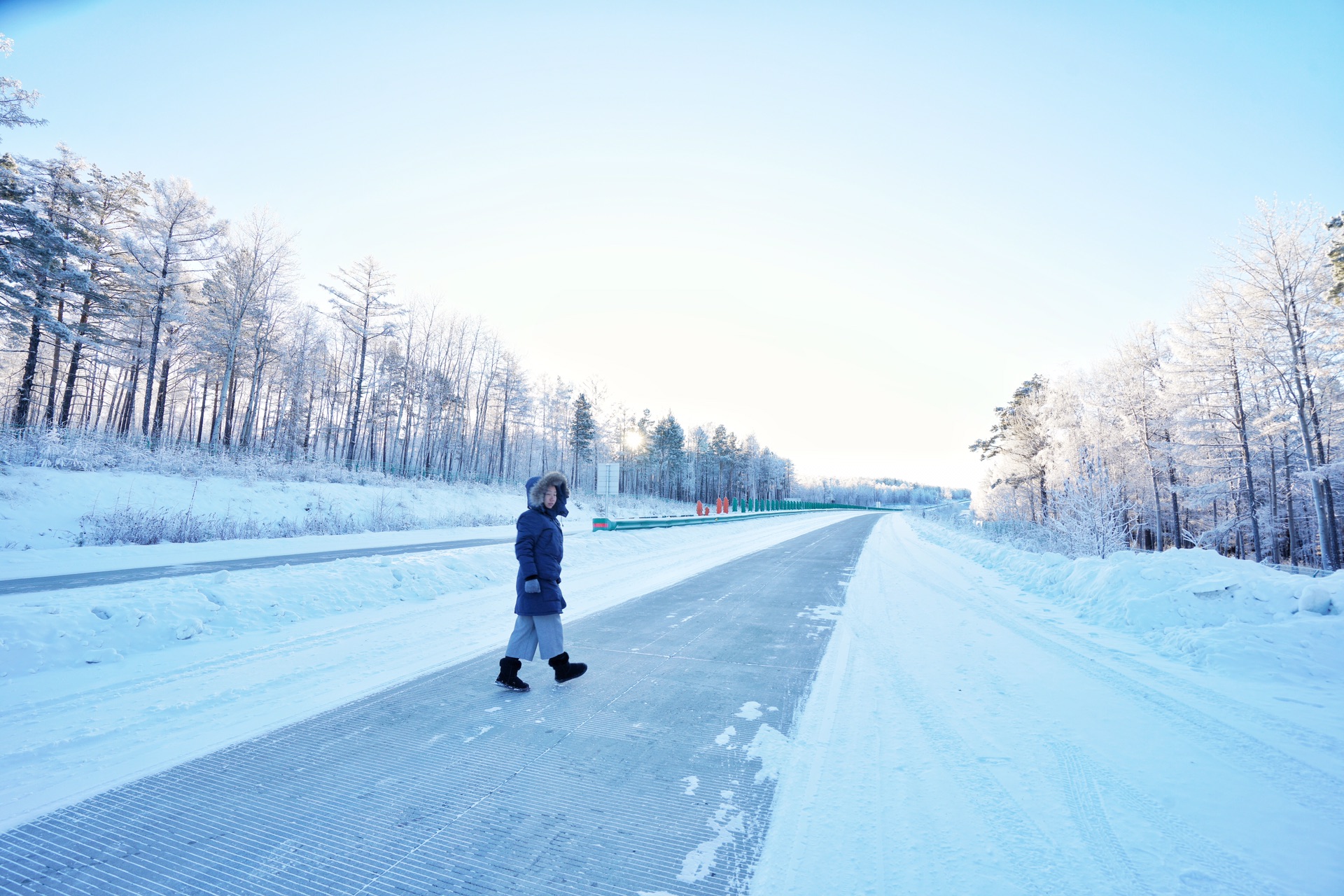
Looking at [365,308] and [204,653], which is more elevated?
[365,308]

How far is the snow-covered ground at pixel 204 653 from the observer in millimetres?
3180

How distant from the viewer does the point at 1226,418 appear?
23.0m

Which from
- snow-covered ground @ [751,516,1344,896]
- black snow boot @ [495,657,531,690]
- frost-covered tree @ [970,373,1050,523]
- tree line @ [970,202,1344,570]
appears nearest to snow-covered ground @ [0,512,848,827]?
black snow boot @ [495,657,531,690]

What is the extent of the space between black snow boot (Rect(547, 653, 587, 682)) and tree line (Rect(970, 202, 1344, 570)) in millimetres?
15847

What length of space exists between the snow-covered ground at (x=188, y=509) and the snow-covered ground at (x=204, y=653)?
18.3 ft

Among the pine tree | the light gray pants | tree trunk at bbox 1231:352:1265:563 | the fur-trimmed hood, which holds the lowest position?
the light gray pants

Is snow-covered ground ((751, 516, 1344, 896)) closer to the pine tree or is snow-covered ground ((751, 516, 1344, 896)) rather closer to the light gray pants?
the light gray pants

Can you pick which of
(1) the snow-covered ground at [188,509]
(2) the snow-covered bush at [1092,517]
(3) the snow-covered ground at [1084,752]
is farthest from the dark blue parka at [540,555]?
(2) the snow-covered bush at [1092,517]

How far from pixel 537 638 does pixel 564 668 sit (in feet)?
1.19

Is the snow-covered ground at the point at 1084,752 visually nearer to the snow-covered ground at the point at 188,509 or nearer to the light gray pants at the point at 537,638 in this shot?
the light gray pants at the point at 537,638

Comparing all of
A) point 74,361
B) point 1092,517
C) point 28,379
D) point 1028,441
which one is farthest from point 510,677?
point 1028,441

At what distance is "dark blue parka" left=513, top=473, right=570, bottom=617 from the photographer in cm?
456

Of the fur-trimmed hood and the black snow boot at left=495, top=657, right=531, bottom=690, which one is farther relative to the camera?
the fur-trimmed hood

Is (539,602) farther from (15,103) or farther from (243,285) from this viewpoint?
(243,285)
